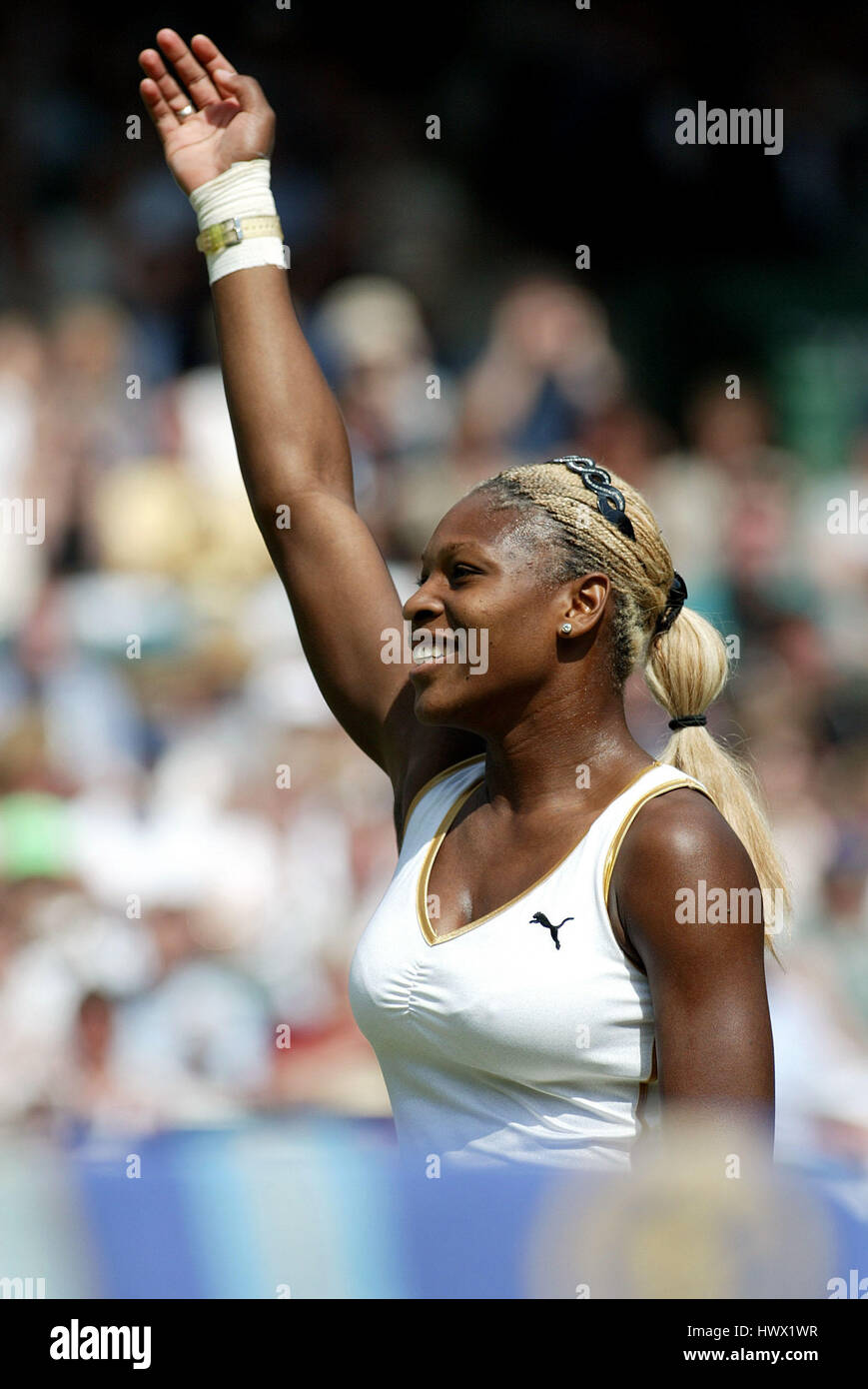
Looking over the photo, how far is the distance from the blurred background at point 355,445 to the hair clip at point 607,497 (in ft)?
6.31

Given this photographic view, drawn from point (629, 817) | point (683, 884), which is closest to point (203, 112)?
point (629, 817)

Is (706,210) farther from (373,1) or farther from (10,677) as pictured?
(10,677)

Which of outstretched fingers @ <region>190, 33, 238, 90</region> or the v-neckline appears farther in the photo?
outstretched fingers @ <region>190, 33, 238, 90</region>

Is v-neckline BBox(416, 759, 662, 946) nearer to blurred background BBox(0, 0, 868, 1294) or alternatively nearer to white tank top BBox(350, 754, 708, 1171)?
white tank top BBox(350, 754, 708, 1171)

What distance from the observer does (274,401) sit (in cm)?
229

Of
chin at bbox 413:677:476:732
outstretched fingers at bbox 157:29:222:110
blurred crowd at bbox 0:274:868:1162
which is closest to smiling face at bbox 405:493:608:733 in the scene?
chin at bbox 413:677:476:732

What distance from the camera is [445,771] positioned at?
7.13ft

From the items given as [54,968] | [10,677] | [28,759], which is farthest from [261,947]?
[10,677]

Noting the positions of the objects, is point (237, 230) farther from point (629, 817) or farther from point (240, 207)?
point (629, 817)

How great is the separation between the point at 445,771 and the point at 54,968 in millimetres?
2889

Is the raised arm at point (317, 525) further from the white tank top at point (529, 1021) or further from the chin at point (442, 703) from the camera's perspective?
the white tank top at point (529, 1021)

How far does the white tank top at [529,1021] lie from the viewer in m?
1.78

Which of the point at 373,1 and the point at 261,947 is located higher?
the point at 373,1

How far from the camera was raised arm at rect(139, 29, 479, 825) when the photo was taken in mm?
2217
